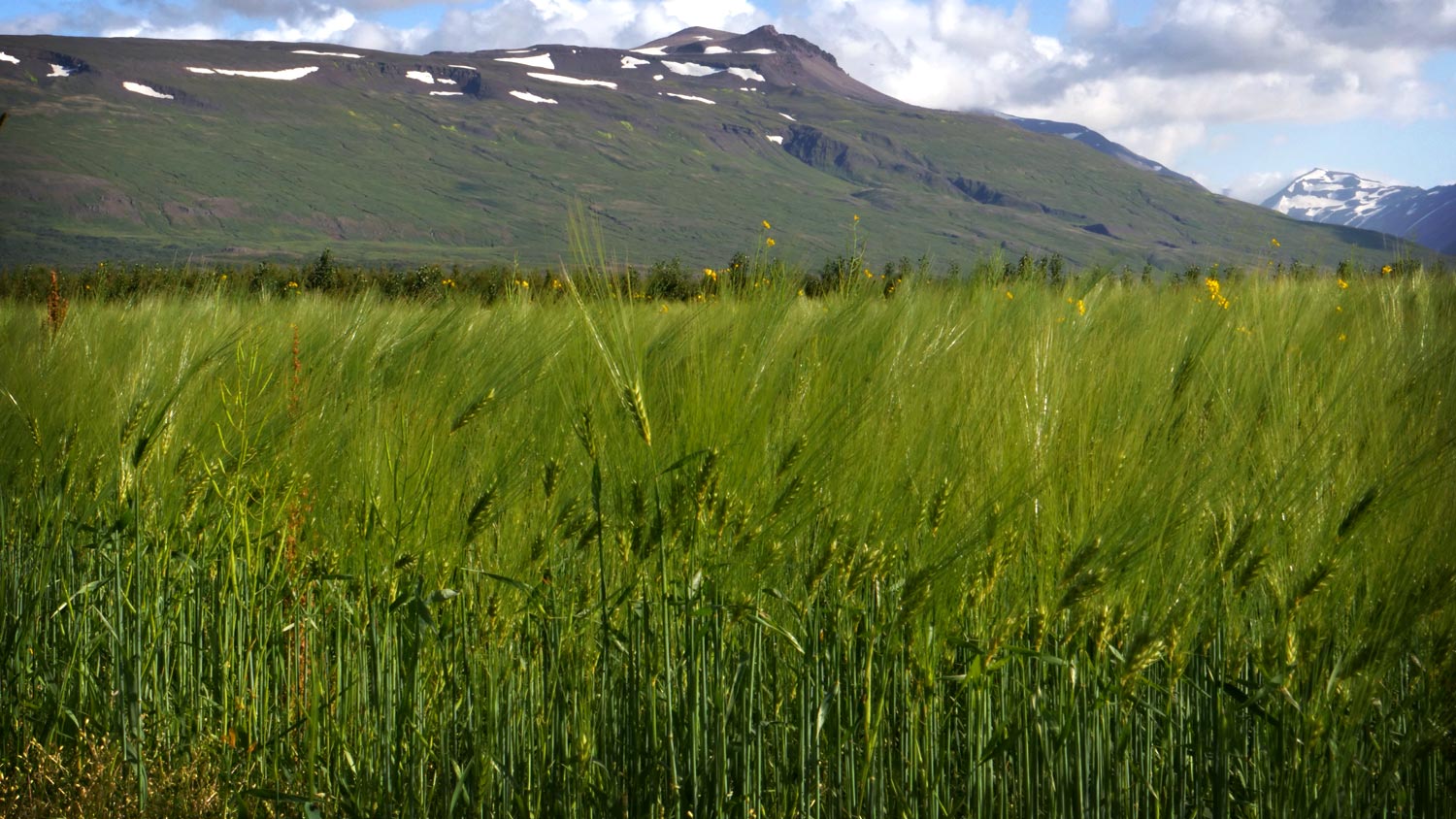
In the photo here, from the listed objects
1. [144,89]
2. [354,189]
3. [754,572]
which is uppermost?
[144,89]

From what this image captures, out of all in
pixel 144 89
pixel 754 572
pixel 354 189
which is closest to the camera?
pixel 754 572

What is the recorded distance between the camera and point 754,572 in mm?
1600

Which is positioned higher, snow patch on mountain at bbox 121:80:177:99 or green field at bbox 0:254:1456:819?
snow patch on mountain at bbox 121:80:177:99

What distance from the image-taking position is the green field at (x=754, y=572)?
4.70 feet

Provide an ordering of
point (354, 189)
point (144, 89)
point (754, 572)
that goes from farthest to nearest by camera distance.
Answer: point (144, 89), point (354, 189), point (754, 572)

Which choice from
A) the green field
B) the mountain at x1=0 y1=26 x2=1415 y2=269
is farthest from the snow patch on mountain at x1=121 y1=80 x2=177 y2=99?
the green field

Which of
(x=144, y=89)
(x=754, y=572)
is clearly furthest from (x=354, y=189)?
(x=754, y=572)

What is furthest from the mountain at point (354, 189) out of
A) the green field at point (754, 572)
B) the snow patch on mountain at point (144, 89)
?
the green field at point (754, 572)

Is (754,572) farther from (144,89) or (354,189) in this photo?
(144,89)

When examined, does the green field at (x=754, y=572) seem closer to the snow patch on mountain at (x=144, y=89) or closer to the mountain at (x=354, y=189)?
the mountain at (x=354, y=189)

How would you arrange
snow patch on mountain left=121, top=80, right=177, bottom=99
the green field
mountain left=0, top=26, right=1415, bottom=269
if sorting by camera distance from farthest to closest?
snow patch on mountain left=121, top=80, right=177, bottom=99
mountain left=0, top=26, right=1415, bottom=269
the green field

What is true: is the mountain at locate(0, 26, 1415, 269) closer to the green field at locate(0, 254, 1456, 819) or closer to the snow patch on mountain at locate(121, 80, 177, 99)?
the snow patch on mountain at locate(121, 80, 177, 99)

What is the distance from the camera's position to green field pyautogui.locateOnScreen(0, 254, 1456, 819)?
4.70 ft

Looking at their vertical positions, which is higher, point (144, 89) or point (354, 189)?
point (144, 89)
